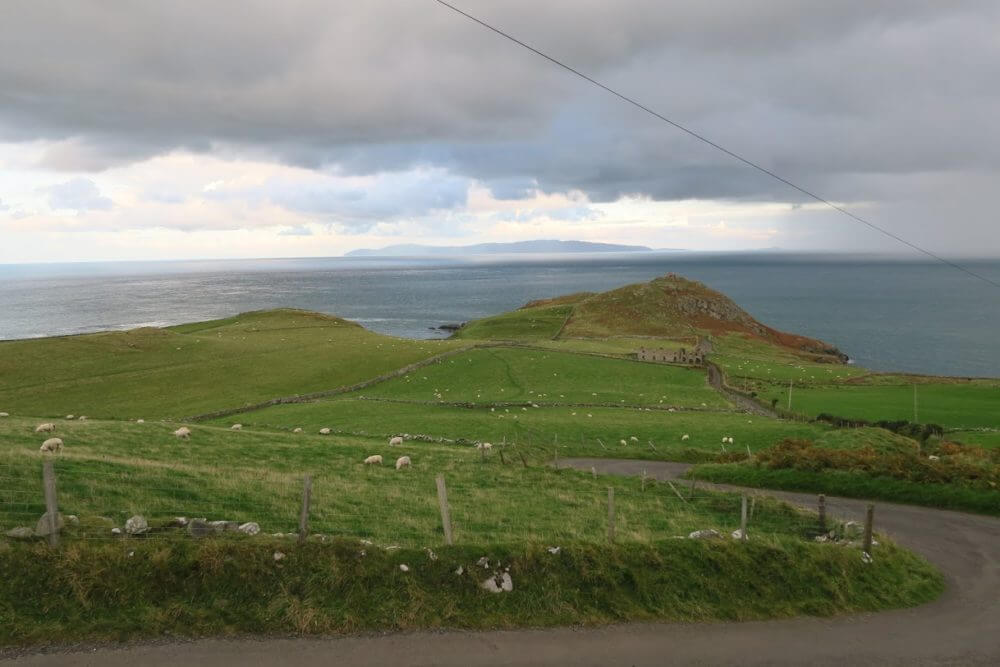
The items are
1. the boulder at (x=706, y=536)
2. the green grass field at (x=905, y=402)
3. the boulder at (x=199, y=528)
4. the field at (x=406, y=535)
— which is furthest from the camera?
the green grass field at (x=905, y=402)

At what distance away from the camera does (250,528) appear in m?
14.3

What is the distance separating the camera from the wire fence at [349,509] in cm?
1397

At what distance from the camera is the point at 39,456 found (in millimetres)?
18750

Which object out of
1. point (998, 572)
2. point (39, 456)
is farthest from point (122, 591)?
point (998, 572)

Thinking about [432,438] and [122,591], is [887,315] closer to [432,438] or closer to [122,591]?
[432,438]

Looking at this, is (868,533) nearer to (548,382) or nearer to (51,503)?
(51,503)

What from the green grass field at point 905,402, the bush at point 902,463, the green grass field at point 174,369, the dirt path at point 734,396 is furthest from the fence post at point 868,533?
the green grass field at point 174,369

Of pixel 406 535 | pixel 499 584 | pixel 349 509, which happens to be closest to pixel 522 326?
pixel 349 509

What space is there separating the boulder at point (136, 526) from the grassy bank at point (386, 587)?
1.36 feet

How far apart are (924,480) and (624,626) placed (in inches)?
753

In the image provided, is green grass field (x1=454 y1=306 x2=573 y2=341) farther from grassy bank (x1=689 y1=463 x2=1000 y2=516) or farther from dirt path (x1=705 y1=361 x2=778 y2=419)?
grassy bank (x1=689 y1=463 x2=1000 y2=516)

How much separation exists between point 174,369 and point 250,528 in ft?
192

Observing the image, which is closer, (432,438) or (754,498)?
(754,498)

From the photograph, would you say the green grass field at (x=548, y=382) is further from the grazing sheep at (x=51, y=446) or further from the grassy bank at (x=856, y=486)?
the grazing sheep at (x=51, y=446)
